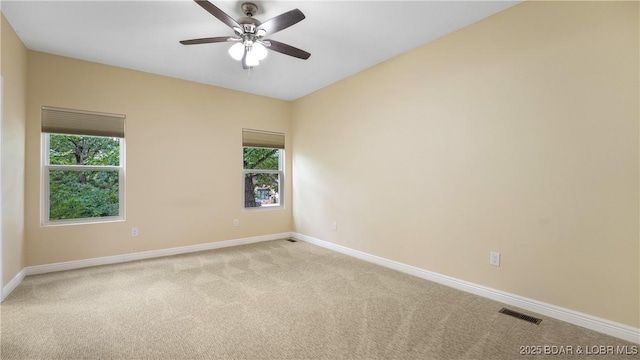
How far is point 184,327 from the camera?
7.29 ft

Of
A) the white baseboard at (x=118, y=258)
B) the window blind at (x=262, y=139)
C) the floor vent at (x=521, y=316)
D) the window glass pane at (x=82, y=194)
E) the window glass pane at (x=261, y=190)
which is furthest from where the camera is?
the window glass pane at (x=261, y=190)

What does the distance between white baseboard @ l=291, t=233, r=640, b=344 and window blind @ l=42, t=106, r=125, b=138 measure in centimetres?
381

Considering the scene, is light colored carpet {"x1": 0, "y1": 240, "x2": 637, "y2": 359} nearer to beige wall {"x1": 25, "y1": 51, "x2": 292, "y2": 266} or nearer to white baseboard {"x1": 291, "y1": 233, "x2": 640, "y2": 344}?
white baseboard {"x1": 291, "y1": 233, "x2": 640, "y2": 344}

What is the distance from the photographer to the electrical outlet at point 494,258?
2689 mm

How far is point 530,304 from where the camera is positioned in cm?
247

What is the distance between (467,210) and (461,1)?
1.88 meters

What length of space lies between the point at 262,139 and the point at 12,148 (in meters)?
3.09

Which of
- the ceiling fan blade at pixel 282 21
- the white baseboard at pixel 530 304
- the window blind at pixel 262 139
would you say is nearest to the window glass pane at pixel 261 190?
the window blind at pixel 262 139

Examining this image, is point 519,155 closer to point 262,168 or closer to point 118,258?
point 262,168

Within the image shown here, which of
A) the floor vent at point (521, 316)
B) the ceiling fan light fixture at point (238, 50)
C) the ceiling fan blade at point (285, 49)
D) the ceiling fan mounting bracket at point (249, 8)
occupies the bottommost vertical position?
the floor vent at point (521, 316)

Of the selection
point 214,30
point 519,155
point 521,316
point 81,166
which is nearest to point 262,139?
point 214,30

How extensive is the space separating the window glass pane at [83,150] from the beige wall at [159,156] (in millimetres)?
188

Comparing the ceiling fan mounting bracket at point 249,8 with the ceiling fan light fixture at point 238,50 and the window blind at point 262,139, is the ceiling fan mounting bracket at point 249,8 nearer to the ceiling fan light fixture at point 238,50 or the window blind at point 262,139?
the ceiling fan light fixture at point 238,50

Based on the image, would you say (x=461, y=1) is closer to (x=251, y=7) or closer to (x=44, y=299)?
(x=251, y=7)
